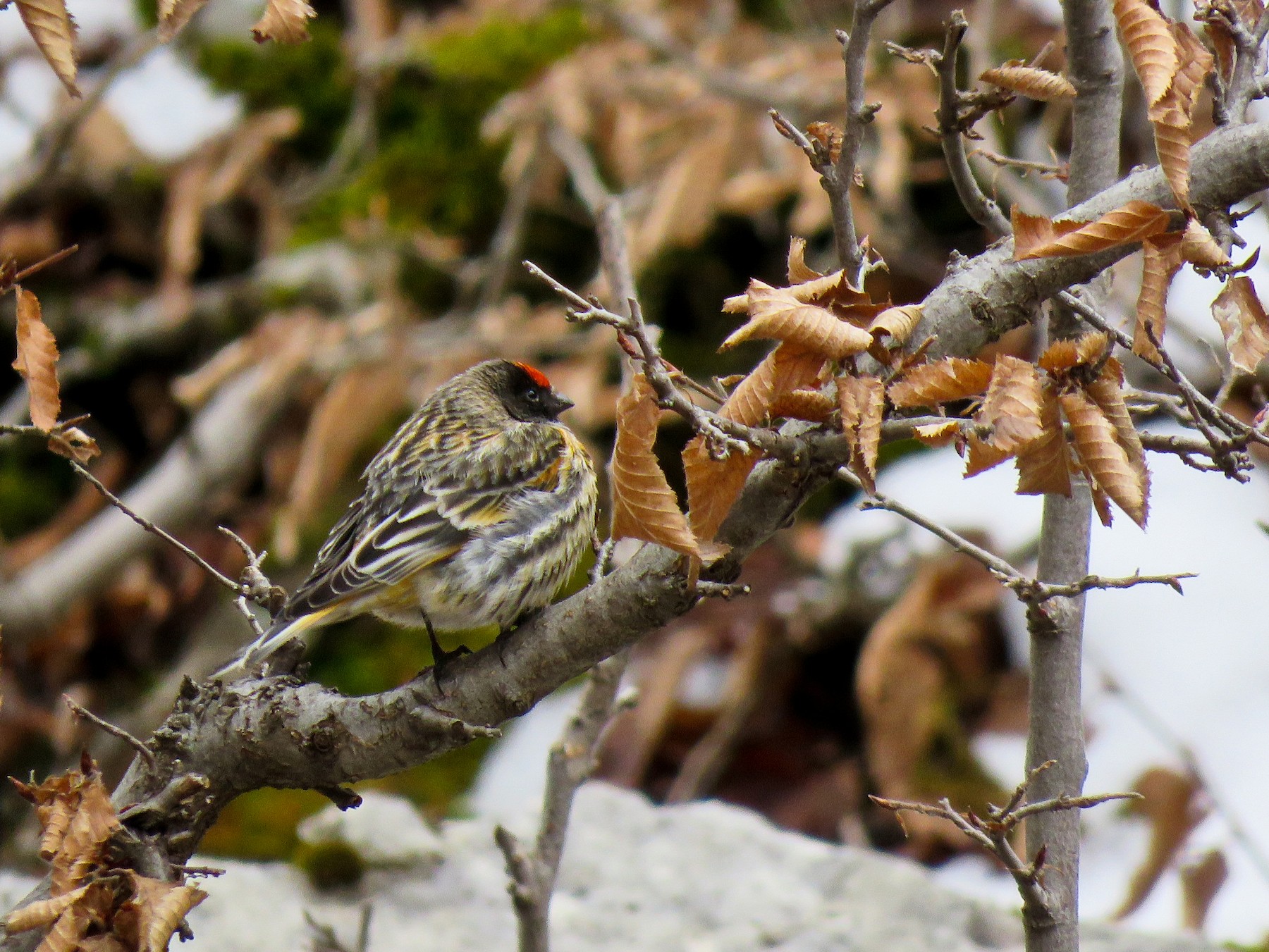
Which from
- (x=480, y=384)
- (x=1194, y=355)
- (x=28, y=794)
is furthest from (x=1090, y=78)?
(x=1194, y=355)

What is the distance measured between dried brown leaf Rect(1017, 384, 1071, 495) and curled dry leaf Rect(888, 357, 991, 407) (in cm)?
10

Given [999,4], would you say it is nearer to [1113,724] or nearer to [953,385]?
[1113,724]

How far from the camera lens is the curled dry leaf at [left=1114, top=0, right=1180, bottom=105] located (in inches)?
78.9

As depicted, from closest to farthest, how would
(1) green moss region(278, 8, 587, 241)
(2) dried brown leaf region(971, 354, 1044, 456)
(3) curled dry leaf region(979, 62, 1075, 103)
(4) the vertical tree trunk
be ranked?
1. (2) dried brown leaf region(971, 354, 1044, 456)
2. (3) curled dry leaf region(979, 62, 1075, 103)
3. (4) the vertical tree trunk
4. (1) green moss region(278, 8, 587, 241)

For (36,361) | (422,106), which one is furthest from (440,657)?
(422,106)

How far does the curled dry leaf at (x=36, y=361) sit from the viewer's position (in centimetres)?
223

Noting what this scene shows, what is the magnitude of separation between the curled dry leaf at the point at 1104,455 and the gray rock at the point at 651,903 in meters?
2.48

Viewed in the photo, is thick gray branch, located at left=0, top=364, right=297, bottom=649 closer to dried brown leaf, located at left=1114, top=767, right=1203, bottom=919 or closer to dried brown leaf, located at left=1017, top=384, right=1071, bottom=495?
dried brown leaf, located at left=1114, top=767, right=1203, bottom=919

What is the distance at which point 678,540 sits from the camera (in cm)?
203

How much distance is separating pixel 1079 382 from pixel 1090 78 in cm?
135

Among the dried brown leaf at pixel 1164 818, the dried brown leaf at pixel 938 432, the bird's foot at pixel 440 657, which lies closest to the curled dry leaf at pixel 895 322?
the dried brown leaf at pixel 938 432

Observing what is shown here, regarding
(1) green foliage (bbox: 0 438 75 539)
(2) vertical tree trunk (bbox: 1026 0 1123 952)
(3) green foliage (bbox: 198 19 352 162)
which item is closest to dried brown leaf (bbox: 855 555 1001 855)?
(2) vertical tree trunk (bbox: 1026 0 1123 952)

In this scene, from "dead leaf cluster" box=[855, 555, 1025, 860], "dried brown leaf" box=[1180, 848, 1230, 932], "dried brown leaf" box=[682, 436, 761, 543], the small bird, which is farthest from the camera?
"dead leaf cluster" box=[855, 555, 1025, 860]

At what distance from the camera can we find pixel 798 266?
2133mm
